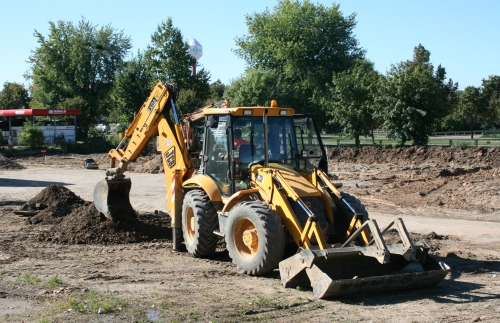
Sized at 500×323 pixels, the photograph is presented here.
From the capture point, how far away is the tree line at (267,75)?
39.8m

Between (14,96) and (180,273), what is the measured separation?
76.2 metres

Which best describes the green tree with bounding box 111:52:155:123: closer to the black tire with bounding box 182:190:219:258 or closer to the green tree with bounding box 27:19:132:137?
the green tree with bounding box 27:19:132:137

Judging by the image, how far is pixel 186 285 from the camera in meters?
9.02

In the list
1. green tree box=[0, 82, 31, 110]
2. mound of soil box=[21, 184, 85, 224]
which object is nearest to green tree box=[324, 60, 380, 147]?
mound of soil box=[21, 184, 85, 224]

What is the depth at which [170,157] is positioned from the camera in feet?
39.9

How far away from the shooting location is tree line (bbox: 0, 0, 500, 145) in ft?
130

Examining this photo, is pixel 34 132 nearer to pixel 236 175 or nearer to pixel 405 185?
pixel 405 185

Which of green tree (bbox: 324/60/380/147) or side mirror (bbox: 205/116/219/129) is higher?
green tree (bbox: 324/60/380/147)

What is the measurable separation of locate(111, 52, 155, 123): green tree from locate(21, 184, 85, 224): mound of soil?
110 feet

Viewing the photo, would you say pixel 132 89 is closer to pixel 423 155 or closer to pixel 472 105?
pixel 423 155

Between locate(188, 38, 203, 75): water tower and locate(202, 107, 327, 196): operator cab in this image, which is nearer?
locate(202, 107, 327, 196): operator cab

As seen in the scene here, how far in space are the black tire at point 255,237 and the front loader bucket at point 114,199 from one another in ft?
14.3

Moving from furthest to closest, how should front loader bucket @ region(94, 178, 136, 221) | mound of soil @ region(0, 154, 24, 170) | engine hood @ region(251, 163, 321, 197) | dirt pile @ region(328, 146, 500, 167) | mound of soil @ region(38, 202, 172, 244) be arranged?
mound of soil @ region(0, 154, 24, 170) < dirt pile @ region(328, 146, 500, 167) < front loader bucket @ region(94, 178, 136, 221) < mound of soil @ region(38, 202, 172, 244) < engine hood @ region(251, 163, 321, 197)

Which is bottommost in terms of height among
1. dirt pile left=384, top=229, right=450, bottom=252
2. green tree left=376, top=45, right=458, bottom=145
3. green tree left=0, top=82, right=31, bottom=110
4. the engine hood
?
dirt pile left=384, top=229, right=450, bottom=252
